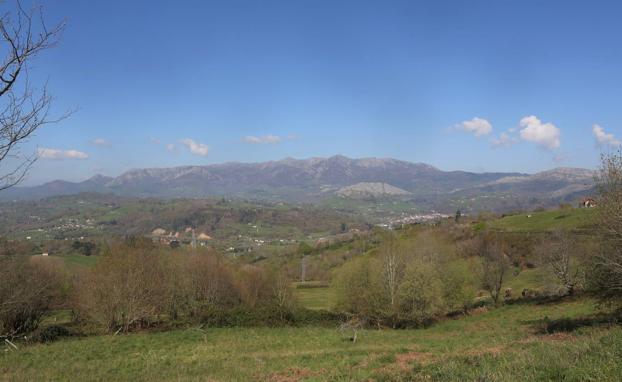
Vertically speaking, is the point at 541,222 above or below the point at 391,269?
below

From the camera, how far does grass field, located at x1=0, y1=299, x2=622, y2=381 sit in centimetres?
862

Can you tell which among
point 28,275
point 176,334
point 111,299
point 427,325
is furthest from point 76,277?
point 427,325

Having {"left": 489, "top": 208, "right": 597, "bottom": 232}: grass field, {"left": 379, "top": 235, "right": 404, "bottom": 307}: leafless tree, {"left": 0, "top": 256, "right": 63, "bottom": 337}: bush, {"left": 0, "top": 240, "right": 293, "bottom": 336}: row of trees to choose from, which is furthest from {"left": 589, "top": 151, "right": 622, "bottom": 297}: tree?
{"left": 489, "top": 208, "right": 597, "bottom": 232}: grass field

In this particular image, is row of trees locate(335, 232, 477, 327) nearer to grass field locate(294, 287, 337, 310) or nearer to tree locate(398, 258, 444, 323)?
tree locate(398, 258, 444, 323)

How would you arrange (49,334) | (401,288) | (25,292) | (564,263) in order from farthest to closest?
(564,263), (401,288), (25,292), (49,334)

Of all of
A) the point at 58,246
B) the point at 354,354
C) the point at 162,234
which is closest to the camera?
the point at 354,354

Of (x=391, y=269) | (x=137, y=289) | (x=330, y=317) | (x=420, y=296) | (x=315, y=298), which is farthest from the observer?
(x=315, y=298)

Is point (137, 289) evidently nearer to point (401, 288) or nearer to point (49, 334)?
point (49, 334)

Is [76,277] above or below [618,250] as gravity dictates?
below

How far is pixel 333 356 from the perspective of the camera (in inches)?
690

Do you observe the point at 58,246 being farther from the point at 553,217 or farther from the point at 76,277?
the point at 553,217

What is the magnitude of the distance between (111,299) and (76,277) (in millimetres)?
16310

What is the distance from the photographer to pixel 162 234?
7402 inches

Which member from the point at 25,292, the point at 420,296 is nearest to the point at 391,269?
the point at 420,296
